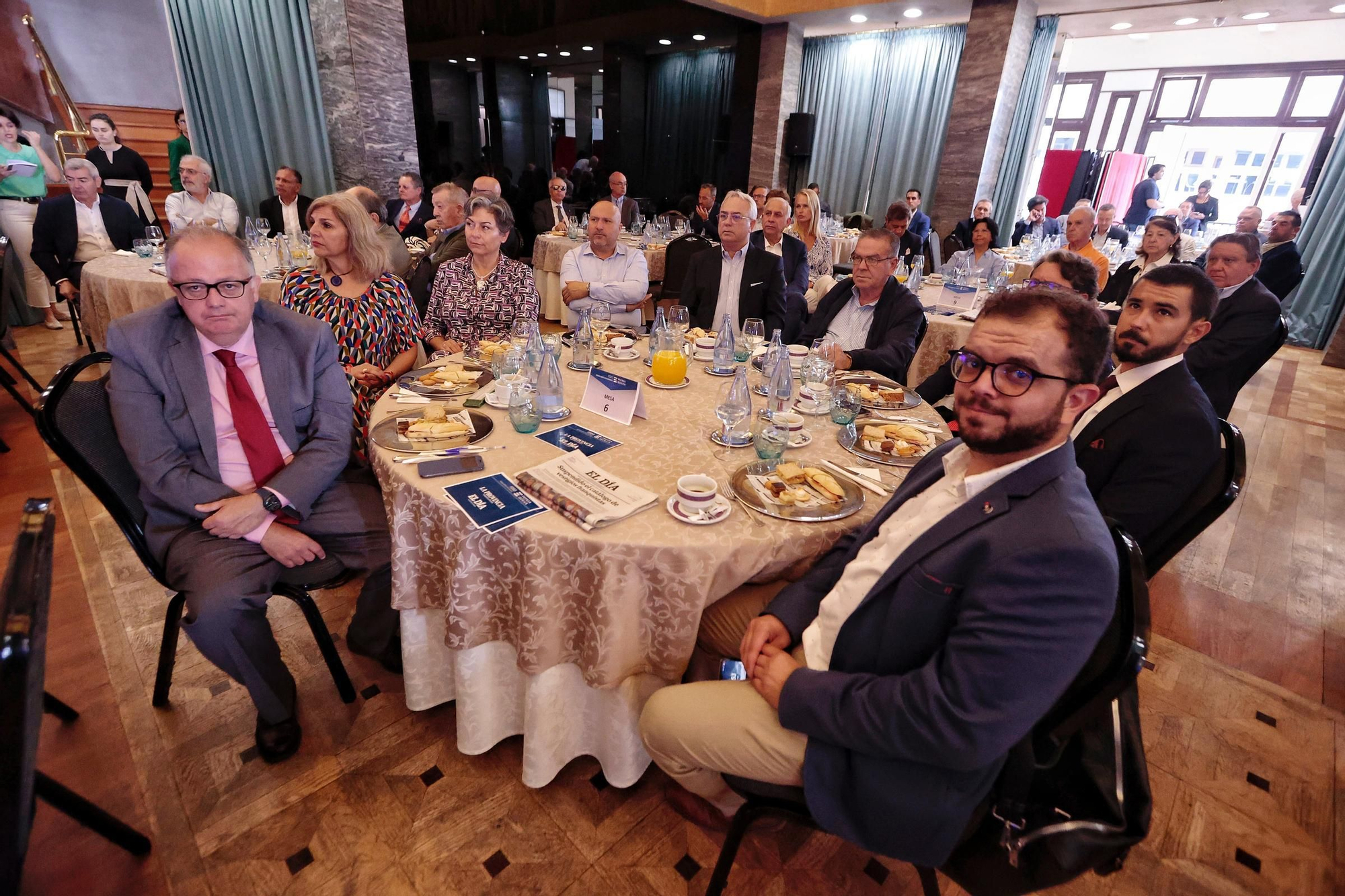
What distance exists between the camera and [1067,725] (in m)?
1.03

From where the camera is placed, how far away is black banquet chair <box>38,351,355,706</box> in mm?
1483

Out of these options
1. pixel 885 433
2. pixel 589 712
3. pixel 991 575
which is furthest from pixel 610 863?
pixel 885 433

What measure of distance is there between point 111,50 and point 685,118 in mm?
8089

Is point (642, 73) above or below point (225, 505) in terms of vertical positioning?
above

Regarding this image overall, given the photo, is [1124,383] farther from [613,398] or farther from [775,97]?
[775,97]

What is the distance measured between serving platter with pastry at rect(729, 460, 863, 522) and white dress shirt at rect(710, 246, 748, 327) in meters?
2.47

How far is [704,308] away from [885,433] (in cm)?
234

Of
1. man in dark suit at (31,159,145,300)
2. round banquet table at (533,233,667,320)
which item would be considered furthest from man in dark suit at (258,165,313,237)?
round banquet table at (533,233,667,320)

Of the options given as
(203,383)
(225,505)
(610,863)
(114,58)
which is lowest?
(610,863)

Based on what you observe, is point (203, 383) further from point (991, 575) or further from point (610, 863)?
point (991, 575)

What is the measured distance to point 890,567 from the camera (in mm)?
1179

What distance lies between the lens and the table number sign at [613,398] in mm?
1870

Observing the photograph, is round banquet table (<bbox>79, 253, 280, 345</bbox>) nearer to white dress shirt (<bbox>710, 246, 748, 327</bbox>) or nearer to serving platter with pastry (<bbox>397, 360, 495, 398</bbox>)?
serving platter with pastry (<bbox>397, 360, 495, 398</bbox>)

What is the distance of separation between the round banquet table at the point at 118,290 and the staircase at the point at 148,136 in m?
4.97
